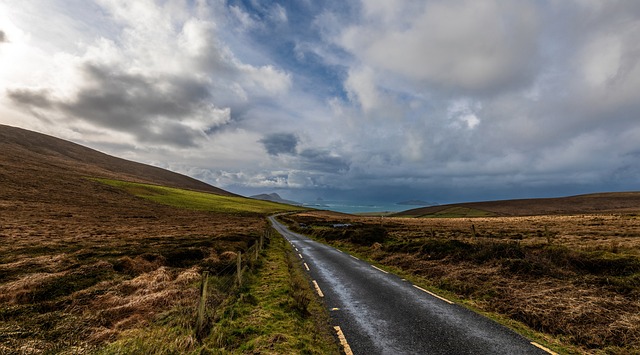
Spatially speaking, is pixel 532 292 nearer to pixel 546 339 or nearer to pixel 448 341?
pixel 546 339

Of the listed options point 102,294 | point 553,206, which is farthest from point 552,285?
point 553,206

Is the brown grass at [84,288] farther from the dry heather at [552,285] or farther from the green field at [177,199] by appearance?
the green field at [177,199]

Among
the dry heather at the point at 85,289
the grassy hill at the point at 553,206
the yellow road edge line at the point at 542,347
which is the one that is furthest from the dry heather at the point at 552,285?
the grassy hill at the point at 553,206

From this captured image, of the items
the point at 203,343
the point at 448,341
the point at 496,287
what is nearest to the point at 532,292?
the point at 496,287

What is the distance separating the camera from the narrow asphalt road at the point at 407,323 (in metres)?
7.77

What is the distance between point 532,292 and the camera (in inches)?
468

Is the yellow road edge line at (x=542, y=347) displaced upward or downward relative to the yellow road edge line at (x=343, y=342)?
upward

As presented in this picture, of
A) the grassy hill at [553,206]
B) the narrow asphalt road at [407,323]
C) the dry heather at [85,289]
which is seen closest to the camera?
the narrow asphalt road at [407,323]

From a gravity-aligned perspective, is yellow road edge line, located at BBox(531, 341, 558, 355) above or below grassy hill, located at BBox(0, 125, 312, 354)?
above

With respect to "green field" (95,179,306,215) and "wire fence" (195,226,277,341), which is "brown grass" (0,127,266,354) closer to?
"wire fence" (195,226,277,341)

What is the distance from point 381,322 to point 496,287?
23.3 ft

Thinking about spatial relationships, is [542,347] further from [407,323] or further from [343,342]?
[343,342]

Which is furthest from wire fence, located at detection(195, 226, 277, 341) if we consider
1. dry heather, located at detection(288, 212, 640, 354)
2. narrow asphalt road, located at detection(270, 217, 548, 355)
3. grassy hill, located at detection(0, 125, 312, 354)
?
dry heather, located at detection(288, 212, 640, 354)

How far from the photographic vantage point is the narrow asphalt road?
777 centimetres
